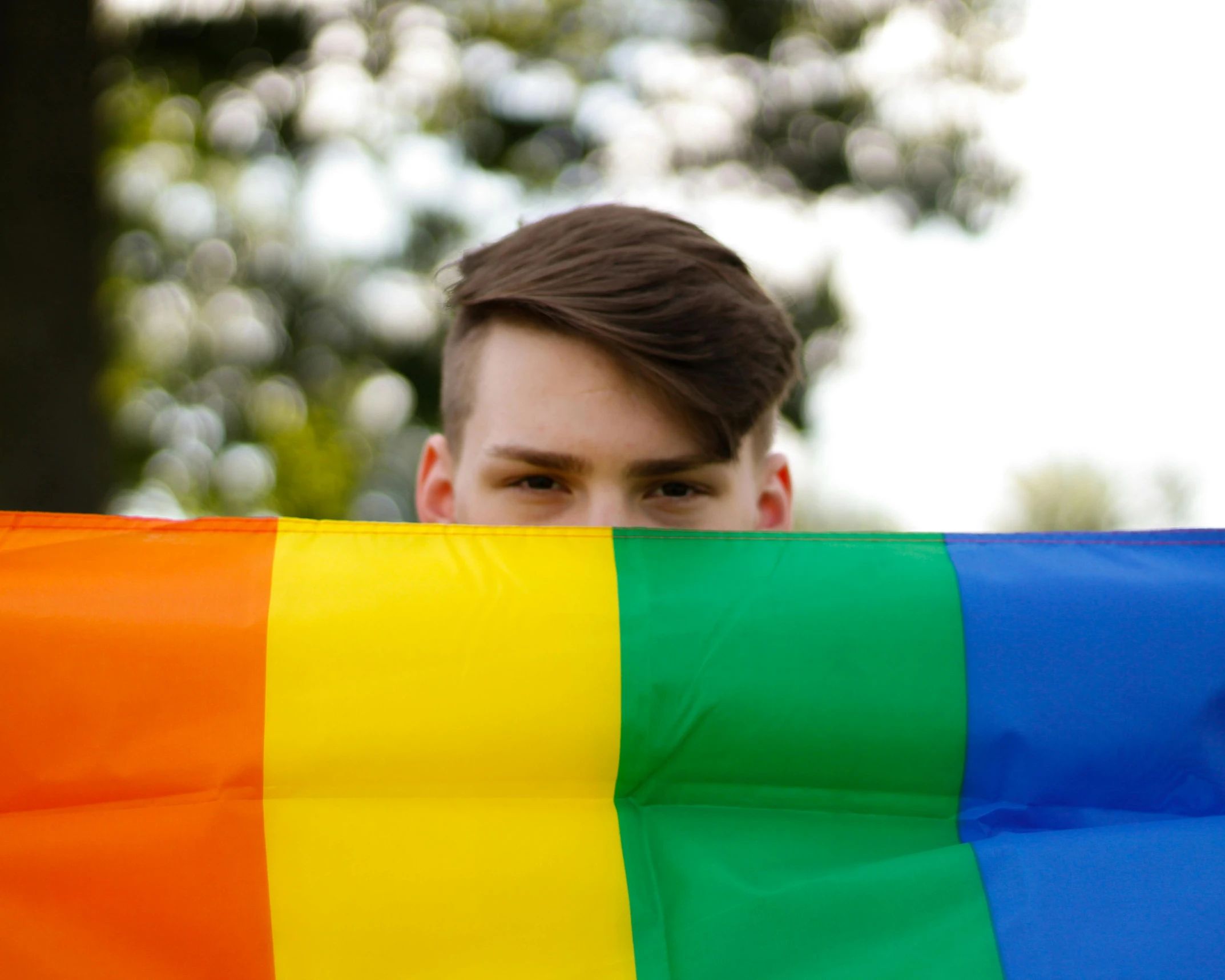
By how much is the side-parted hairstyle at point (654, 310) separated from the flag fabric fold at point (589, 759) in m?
0.58

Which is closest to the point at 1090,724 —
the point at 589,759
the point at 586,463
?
the point at 589,759

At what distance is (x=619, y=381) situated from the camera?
1773 mm

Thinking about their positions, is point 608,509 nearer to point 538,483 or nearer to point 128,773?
point 538,483

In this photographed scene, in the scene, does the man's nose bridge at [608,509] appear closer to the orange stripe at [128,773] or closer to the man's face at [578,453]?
the man's face at [578,453]

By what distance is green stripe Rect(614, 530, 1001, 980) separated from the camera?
112 cm

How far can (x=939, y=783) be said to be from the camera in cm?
120

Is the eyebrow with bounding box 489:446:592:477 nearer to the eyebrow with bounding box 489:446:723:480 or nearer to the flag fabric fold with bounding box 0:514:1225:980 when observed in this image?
the eyebrow with bounding box 489:446:723:480

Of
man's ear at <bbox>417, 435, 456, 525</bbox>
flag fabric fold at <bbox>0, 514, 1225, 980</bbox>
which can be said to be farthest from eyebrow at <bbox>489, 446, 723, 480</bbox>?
flag fabric fold at <bbox>0, 514, 1225, 980</bbox>

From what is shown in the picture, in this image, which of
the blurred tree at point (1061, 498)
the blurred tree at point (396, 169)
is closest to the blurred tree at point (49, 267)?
the blurred tree at point (396, 169)

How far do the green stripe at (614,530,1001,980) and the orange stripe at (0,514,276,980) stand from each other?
0.44 metres

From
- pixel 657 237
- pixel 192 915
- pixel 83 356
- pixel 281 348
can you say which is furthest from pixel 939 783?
pixel 281 348

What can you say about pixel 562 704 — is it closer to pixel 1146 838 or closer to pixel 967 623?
pixel 967 623

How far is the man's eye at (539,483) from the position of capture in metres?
1.82

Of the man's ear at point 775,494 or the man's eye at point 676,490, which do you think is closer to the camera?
the man's eye at point 676,490
